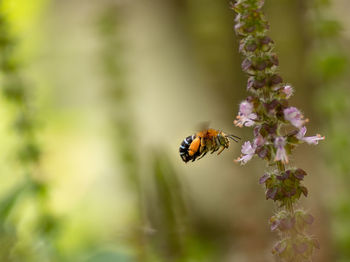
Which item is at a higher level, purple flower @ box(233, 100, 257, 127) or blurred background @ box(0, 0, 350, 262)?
blurred background @ box(0, 0, 350, 262)

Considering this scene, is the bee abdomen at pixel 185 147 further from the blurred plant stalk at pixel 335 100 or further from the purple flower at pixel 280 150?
the blurred plant stalk at pixel 335 100

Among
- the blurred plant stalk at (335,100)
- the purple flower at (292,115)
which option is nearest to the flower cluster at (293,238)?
the purple flower at (292,115)

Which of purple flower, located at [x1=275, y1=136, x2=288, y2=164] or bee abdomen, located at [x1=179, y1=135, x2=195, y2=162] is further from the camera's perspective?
bee abdomen, located at [x1=179, y1=135, x2=195, y2=162]

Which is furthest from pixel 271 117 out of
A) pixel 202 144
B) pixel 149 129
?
pixel 149 129

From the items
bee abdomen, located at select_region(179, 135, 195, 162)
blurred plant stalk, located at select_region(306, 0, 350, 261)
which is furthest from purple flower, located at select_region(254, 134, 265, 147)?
blurred plant stalk, located at select_region(306, 0, 350, 261)

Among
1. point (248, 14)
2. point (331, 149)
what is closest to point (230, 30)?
point (331, 149)

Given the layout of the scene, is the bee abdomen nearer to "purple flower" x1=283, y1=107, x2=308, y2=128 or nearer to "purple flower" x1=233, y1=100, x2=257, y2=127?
"purple flower" x1=233, y1=100, x2=257, y2=127
